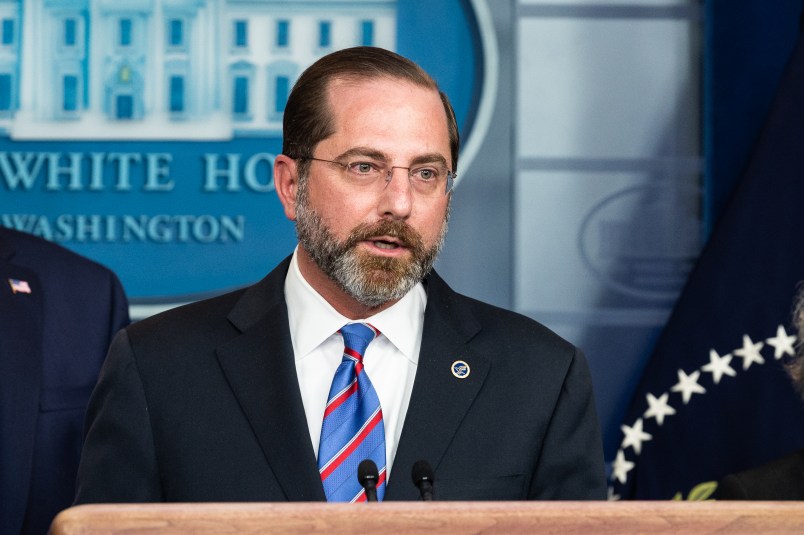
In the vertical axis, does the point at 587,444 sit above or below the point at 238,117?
below

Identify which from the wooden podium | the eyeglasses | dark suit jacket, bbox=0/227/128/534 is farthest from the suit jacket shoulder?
dark suit jacket, bbox=0/227/128/534

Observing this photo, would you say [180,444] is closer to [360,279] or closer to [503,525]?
[360,279]

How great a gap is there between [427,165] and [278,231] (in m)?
1.55

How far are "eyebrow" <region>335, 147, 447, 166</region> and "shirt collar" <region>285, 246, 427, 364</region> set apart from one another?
23cm

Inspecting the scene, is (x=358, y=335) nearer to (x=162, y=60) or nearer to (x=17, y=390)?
(x=17, y=390)

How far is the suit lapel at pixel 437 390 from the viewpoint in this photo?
1.80 meters

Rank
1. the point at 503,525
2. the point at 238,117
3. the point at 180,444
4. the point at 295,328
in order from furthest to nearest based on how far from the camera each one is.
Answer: the point at 238,117 → the point at 295,328 → the point at 180,444 → the point at 503,525

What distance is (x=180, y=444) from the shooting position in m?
1.83

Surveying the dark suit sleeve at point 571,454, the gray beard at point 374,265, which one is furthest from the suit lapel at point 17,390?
the dark suit sleeve at point 571,454

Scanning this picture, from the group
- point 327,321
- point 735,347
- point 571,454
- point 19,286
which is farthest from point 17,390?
point 735,347

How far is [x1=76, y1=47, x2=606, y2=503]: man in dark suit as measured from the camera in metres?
1.81

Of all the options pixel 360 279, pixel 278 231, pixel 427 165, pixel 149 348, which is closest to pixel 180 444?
pixel 149 348

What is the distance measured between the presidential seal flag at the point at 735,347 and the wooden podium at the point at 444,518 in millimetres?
2155

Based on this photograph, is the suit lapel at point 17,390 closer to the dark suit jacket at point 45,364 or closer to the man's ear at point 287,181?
the dark suit jacket at point 45,364
